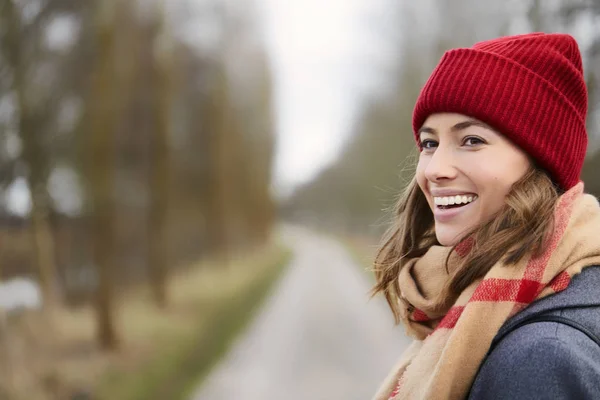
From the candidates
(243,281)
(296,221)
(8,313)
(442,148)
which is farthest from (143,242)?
(296,221)

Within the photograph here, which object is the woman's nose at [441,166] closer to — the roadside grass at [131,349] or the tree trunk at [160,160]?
the roadside grass at [131,349]

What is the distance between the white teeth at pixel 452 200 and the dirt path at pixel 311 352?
7.01m

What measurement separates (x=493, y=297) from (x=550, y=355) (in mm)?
184

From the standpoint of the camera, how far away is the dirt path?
8.70 metres

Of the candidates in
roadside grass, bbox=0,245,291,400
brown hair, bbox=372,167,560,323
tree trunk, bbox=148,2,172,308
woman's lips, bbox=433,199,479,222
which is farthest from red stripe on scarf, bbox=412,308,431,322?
tree trunk, bbox=148,2,172,308

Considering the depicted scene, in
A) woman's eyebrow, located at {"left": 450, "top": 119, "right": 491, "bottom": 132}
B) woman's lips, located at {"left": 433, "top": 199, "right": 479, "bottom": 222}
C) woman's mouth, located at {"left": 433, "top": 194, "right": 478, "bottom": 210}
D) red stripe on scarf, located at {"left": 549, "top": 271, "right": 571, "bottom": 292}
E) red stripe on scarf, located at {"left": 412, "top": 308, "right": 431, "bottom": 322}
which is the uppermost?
woman's eyebrow, located at {"left": 450, "top": 119, "right": 491, "bottom": 132}

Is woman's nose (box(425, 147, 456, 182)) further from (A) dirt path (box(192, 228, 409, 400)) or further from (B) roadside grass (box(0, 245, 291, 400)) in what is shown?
(A) dirt path (box(192, 228, 409, 400))

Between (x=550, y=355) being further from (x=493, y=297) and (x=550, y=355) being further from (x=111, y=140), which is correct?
(x=111, y=140)

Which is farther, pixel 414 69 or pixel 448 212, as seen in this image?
pixel 414 69

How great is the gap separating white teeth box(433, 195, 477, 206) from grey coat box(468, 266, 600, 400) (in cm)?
30

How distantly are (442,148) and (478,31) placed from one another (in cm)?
465

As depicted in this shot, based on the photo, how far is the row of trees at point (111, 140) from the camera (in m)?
7.96

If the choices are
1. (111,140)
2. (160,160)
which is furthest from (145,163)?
(111,140)

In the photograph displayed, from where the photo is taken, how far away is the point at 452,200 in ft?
5.15
